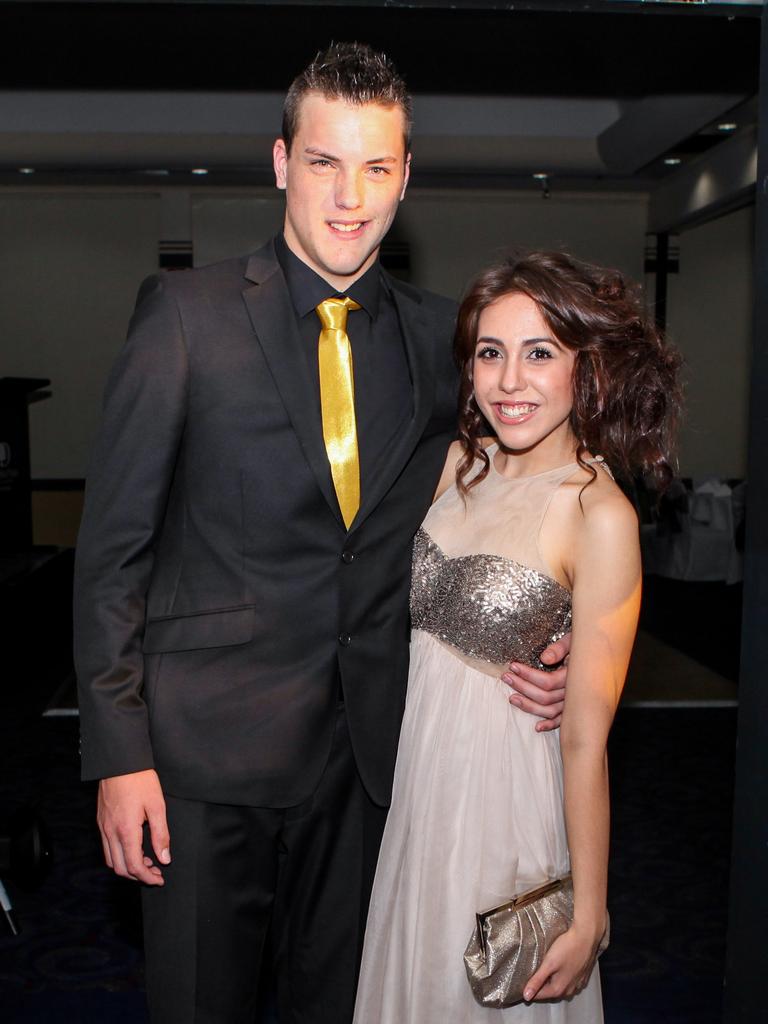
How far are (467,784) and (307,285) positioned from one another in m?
0.90

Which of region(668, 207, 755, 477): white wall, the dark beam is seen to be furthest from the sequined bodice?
region(668, 207, 755, 477): white wall

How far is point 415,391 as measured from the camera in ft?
6.39

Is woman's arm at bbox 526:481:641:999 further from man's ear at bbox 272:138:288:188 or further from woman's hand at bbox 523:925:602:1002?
man's ear at bbox 272:138:288:188

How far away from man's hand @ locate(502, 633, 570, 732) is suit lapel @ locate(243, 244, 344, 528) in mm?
409

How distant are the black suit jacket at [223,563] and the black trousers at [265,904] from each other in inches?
2.6

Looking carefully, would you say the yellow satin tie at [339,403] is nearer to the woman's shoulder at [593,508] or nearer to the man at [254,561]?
the man at [254,561]

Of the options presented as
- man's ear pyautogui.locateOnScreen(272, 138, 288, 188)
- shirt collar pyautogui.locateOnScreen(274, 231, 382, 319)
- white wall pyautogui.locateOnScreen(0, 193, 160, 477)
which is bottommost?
shirt collar pyautogui.locateOnScreen(274, 231, 382, 319)

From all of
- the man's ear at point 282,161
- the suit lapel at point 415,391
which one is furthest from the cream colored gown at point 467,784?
the man's ear at point 282,161

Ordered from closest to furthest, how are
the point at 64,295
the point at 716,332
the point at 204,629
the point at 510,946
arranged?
the point at 510,946 → the point at 204,629 → the point at 64,295 → the point at 716,332

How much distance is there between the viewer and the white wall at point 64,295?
11.1 meters

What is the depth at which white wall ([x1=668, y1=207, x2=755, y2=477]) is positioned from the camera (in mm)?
11484

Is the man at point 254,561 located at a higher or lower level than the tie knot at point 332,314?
lower

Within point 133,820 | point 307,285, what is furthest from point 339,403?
point 133,820

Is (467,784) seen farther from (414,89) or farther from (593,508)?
(414,89)
